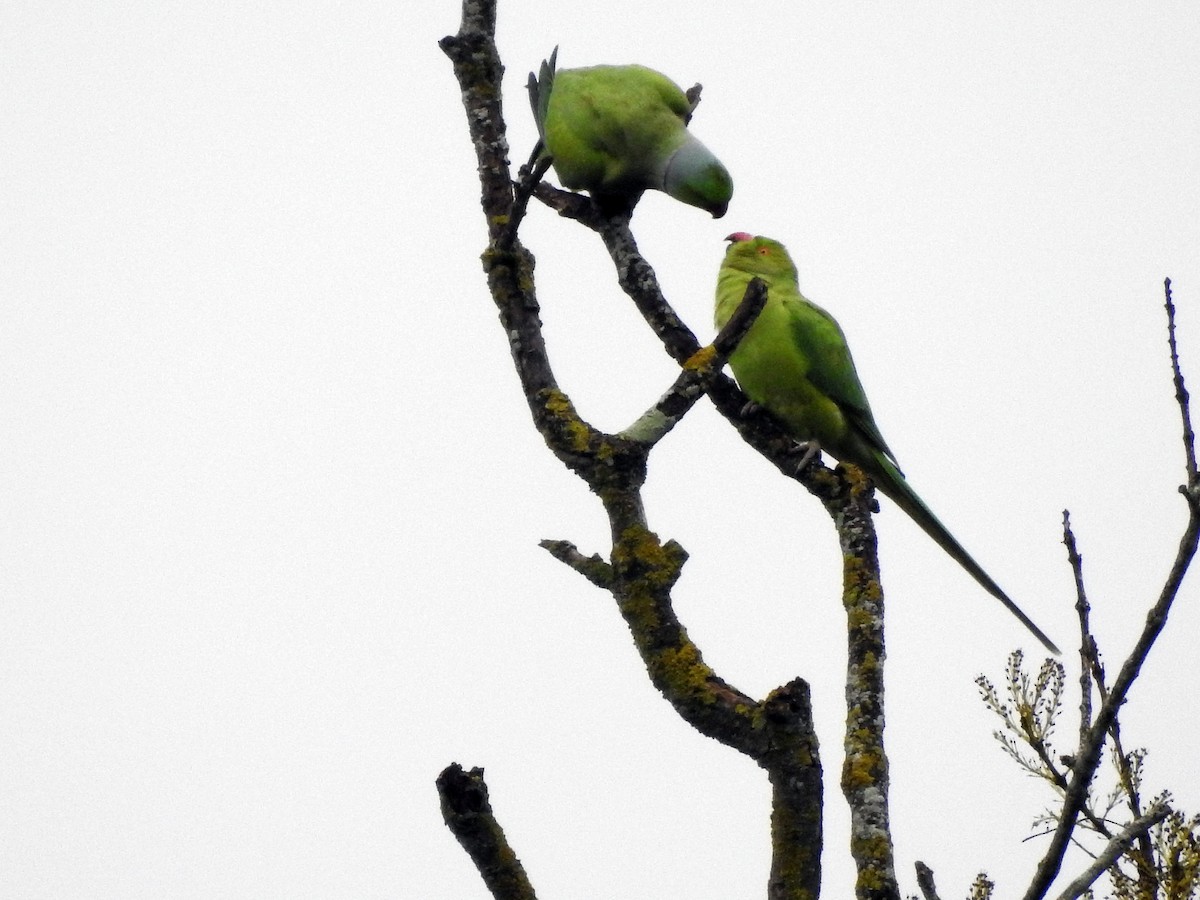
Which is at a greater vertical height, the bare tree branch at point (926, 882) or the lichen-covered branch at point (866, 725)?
the lichen-covered branch at point (866, 725)

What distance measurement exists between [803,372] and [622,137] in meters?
1.77

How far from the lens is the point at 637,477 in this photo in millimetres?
2375

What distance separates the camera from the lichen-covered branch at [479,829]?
1783 millimetres

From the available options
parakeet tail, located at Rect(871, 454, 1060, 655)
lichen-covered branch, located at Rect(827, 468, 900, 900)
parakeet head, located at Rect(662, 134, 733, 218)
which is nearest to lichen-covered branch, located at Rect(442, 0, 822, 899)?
lichen-covered branch, located at Rect(827, 468, 900, 900)

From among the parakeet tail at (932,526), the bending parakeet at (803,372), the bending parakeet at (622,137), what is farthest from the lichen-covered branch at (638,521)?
the bending parakeet at (803,372)

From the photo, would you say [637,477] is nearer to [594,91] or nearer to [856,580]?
[856,580]

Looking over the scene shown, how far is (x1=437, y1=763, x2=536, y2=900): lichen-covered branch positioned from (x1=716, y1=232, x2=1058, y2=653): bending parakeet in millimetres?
3951

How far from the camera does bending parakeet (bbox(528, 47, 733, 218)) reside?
14.3 ft

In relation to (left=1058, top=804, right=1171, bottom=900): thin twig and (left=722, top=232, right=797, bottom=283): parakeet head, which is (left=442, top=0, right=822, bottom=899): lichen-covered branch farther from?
(left=722, top=232, right=797, bottom=283): parakeet head

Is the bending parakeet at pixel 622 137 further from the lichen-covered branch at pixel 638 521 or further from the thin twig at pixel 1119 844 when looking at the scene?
the thin twig at pixel 1119 844

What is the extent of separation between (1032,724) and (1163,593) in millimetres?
1290

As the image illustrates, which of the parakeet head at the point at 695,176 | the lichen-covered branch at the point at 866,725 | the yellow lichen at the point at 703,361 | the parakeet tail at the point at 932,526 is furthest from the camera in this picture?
the parakeet tail at the point at 932,526

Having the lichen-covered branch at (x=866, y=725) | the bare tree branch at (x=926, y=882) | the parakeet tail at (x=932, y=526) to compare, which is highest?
the parakeet tail at (x=932, y=526)

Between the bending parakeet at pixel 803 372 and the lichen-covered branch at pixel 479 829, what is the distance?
395 centimetres
